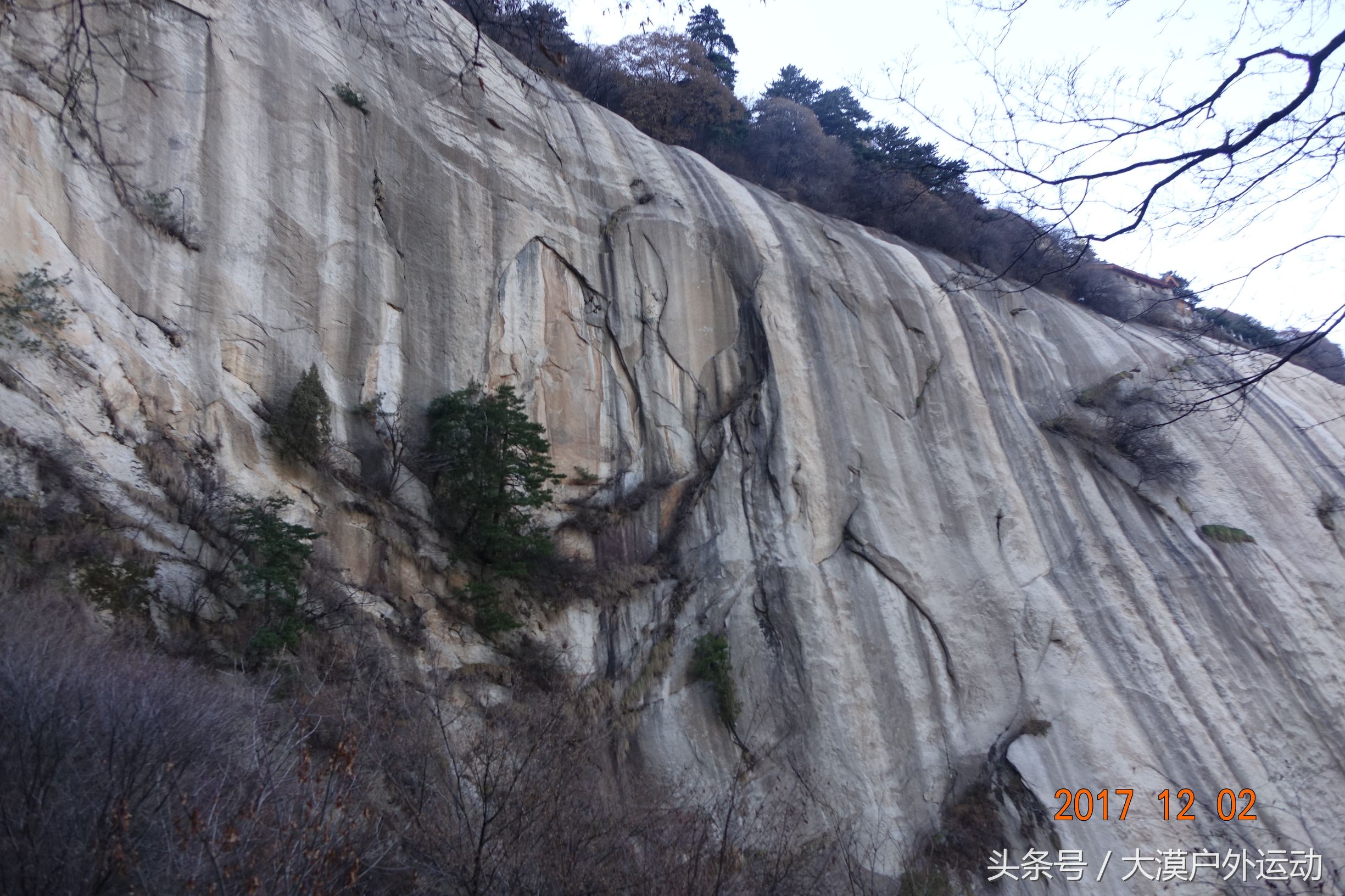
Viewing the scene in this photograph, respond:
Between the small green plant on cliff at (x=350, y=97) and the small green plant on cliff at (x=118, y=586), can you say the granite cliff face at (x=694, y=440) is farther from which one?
the small green plant on cliff at (x=118, y=586)

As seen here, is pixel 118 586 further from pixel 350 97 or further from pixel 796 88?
pixel 796 88

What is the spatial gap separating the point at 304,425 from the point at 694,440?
6950mm

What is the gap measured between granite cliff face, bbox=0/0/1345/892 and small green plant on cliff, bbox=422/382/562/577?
58 cm

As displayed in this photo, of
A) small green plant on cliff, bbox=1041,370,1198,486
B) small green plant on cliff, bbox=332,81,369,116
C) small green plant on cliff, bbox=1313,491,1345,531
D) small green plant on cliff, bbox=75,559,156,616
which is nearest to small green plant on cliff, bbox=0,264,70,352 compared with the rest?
small green plant on cliff, bbox=75,559,156,616

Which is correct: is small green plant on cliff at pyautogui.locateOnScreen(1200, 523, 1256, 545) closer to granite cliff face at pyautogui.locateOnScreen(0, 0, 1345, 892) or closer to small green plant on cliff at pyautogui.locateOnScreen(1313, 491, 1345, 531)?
granite cliff face at pyautogui.locateOnScreen(0, 0, 1345, 892)

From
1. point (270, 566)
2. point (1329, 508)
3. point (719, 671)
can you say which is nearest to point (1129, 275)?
point (1329, 508)

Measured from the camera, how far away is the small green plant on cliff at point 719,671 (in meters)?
11.8

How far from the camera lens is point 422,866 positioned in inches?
200

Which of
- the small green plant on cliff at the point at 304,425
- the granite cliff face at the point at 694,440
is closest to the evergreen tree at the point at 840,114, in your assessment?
the granite cliff face at the point at 694,440

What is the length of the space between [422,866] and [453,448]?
7393mm

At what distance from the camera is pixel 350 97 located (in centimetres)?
1283

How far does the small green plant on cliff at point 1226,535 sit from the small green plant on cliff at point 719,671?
958cm

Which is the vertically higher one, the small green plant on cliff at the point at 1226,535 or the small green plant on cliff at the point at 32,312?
the small green plant on cliff at the point at 32,312

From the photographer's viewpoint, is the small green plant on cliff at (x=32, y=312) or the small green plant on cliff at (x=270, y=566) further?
the small green plant on cliff at (x=270, y=566)
